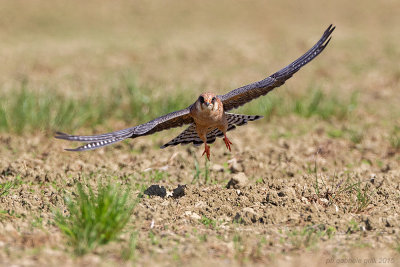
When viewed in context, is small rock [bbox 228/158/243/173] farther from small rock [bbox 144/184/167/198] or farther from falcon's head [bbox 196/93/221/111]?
small rock [bbox 144/184/167/198]

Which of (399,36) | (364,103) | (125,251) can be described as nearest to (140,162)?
(125,251)

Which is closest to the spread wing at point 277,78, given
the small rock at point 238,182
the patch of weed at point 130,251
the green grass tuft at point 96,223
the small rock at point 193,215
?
the small rock at point 238,182

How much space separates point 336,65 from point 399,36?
429 cm

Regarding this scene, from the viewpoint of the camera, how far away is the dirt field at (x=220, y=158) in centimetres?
424

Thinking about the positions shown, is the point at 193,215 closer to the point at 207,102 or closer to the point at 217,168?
the point at 207,102

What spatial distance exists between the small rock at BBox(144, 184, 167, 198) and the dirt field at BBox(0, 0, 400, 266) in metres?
0.02

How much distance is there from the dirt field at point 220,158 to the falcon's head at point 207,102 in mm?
699

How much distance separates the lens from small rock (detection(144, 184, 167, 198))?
5664mm

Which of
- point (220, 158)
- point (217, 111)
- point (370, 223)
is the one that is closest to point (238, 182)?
point (217, 111)

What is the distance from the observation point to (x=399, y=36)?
16.4 meters

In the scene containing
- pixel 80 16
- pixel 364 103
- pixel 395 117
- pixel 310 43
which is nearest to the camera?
pixel 395 117

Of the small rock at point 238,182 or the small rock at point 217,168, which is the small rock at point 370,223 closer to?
the small rock at point 238,182

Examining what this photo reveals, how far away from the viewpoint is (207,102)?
584 centimetres

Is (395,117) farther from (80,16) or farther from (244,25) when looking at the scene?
(80,16)
